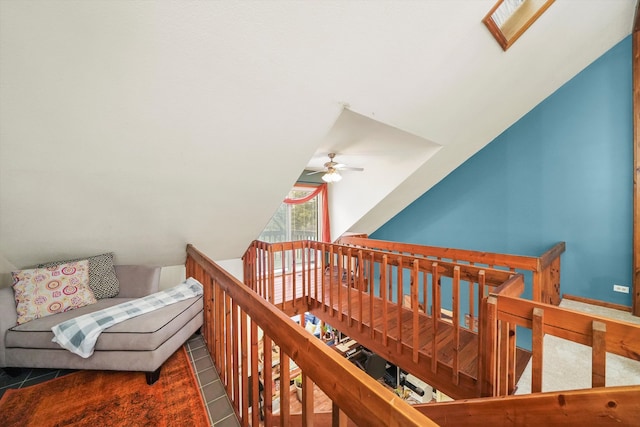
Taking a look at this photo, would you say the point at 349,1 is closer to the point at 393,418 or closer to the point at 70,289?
the point at 393,418

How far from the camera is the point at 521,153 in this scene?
334 centimetres

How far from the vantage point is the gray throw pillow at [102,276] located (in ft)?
7.91

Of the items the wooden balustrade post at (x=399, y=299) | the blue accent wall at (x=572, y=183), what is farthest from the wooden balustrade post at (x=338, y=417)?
the blue accent wall at (x=572, y=183)

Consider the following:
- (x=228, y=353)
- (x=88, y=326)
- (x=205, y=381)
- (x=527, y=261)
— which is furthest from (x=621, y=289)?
(x=88, y=326)

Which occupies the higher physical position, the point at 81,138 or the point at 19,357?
the point at 81,138

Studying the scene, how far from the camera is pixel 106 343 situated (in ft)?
5.59


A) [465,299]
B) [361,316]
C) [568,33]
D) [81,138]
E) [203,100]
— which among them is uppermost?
[568,33]

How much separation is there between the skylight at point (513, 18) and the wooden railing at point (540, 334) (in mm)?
2053

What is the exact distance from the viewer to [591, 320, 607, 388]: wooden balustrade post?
0.94m

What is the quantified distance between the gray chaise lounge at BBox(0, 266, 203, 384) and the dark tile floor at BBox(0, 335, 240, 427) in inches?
4.3

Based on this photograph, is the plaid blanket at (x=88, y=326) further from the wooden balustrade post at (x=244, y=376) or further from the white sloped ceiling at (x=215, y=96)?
the wooden balustrade post at (x=244, y=376)

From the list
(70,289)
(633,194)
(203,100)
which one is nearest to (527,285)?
(633,194)

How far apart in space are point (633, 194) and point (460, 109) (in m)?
2.05

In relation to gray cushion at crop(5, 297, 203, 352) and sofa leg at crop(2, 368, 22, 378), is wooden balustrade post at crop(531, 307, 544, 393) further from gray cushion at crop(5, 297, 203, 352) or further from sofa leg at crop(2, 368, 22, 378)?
sofa leg at crop(2, 368, 22, 378)
